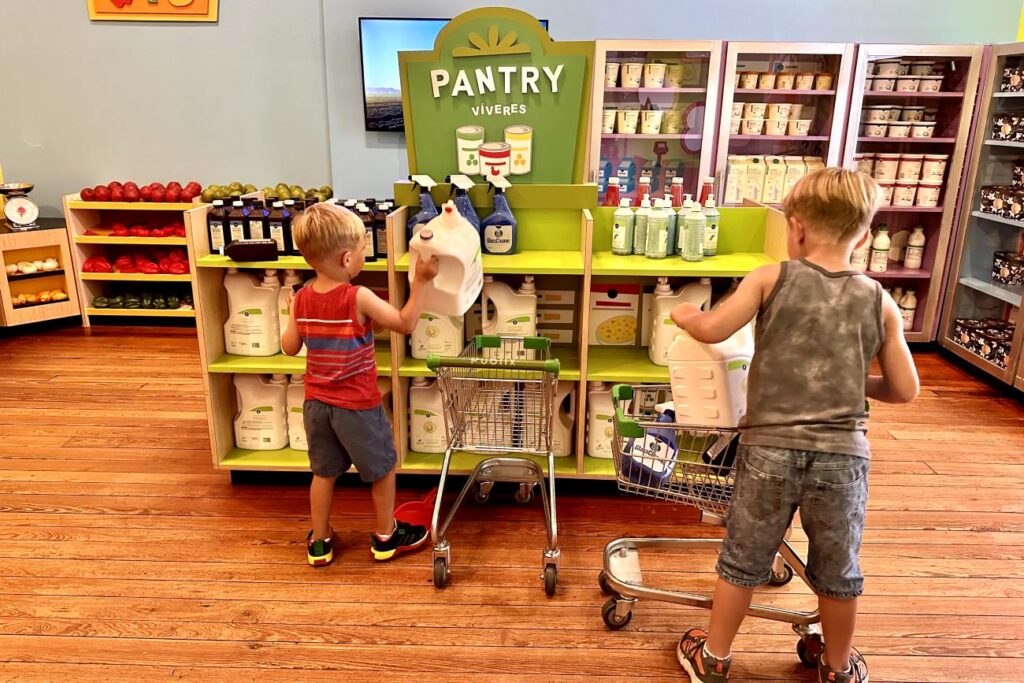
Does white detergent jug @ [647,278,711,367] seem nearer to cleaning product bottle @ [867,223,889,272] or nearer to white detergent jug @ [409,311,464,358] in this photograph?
white detergent jug @ [409,311,464,358]

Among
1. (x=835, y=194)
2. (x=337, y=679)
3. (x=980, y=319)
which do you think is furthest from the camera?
(x=980, y=319)

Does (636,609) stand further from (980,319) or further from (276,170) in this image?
(276,170)

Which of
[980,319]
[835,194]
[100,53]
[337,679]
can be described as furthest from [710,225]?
[100,53]

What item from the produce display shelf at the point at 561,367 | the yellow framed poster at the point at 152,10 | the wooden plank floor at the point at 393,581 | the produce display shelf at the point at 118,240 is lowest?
the wooden plank floor at the point at 393,581

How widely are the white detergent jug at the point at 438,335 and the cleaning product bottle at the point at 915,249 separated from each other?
12.8 feet

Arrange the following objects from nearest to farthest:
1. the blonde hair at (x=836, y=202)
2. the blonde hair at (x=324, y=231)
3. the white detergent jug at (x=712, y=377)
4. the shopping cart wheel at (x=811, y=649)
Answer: the blonde hair at (x=836, y=202) → the white detergent jug at (x=712, y=377) → the shopping cart wheel at (x=811, y=649) → the blonde hair at (x=324, y=231)

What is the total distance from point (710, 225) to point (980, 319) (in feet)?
11.0

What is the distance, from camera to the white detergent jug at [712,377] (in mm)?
2096

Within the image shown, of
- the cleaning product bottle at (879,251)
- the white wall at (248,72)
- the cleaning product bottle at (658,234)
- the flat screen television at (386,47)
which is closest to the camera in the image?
the cleaning product bottle at (658,234)

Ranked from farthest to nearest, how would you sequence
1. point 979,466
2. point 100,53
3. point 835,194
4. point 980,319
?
point 100,53 → point 980,319 → point 979,466 → point 835,194

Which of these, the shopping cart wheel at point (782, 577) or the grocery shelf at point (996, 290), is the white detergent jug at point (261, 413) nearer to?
the shopping cart wheel at point (782, 577)

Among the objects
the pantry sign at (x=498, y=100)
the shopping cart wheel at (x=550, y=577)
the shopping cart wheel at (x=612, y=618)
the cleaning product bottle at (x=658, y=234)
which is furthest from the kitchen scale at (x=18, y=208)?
the shopping cart wheel at (x=612, y=618)

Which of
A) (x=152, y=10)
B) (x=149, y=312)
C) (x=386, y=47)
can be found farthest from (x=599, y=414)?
(x=152, y=10)

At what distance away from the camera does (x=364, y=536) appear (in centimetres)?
298
